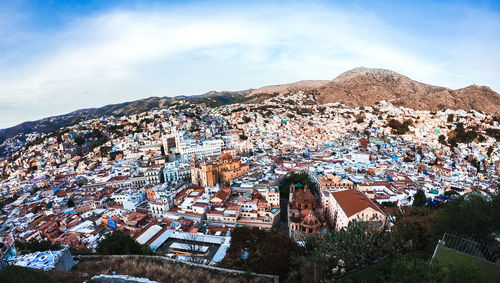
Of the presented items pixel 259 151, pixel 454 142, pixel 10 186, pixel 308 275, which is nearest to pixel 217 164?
pixel 259 151

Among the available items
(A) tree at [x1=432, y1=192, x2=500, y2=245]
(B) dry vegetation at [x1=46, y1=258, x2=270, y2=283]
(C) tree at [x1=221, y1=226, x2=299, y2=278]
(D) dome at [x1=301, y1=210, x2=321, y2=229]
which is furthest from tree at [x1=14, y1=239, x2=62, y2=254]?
(A) tree at [x1=432, y1=192, x2=500, y2=245]

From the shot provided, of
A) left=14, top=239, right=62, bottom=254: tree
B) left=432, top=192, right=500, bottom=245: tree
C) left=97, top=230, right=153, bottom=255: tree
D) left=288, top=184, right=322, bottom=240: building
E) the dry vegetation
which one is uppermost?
left=432, top=192, right=500, bottom=245: tree

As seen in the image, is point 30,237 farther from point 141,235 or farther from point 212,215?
point 212,215

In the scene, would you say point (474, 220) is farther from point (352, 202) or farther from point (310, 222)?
point (310, 222)

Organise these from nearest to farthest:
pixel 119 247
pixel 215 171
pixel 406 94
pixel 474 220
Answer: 1. pixel 474 220
2. pixel 119 247
3. pixel 215 171
4. pixel 406 94

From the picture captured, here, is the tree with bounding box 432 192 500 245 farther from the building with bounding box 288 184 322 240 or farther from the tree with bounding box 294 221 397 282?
the building with bounding box 288 184 322 240

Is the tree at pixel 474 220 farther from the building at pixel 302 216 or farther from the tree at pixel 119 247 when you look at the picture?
the tree at pixel 119 247

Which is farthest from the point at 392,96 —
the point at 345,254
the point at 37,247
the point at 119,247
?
the point at 37,247
